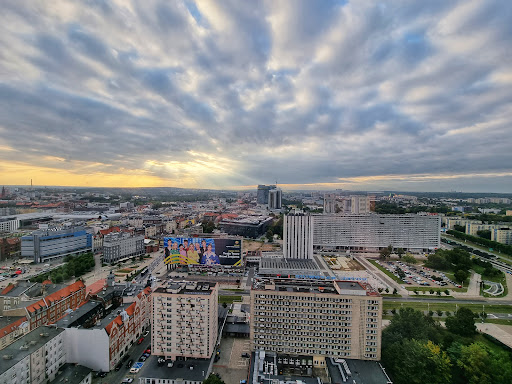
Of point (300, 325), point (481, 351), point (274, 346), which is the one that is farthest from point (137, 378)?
point (481, 351)

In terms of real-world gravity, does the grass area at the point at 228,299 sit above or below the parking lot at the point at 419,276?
below

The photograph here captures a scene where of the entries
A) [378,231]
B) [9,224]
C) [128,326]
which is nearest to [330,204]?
[378,231]

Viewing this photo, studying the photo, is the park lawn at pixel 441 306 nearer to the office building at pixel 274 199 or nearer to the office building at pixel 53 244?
the office building at pixel 53 244

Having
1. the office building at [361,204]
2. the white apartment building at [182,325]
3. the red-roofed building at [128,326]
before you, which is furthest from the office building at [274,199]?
the white apartment building at [182,325]

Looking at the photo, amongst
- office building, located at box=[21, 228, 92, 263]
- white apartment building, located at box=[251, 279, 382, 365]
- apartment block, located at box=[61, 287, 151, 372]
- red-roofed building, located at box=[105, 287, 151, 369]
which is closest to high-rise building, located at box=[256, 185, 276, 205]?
office building, located at box=[21, 228, 92, 263]

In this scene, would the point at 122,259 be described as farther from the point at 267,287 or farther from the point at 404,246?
the point at 404,246

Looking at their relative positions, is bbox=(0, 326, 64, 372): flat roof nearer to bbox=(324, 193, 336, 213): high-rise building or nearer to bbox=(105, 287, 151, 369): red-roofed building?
bbox=(105, 287, 151, 369): red-roofed building

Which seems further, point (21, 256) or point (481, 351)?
point (21, 256)
